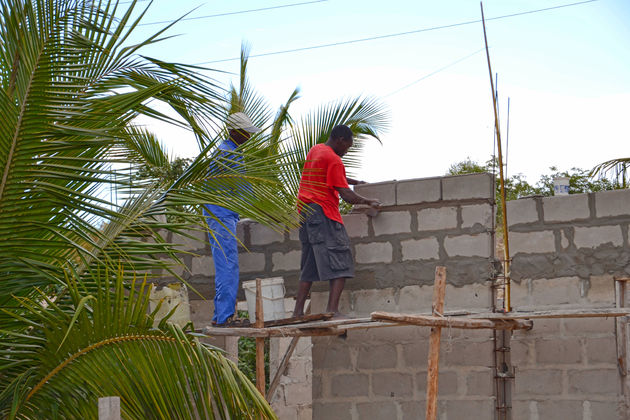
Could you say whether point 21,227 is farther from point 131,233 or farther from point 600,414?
point 600,414

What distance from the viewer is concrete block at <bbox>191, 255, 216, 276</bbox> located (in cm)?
779

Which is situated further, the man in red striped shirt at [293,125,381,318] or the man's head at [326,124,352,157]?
the man's head at [326,124,352,157]

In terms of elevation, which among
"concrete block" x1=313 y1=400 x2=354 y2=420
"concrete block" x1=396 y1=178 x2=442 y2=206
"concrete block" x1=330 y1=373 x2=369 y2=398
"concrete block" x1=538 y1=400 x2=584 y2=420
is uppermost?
"concrete block" x1=396 y1=178 x2=442 y2=206

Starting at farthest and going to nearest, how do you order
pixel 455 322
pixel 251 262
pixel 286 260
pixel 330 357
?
1. pixel 251 262
2. pixel 286 260
3. pixel 330 357
4. pixel 455 322

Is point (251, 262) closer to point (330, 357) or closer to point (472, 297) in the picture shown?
point (330, 357)

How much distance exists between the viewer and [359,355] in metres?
6.98

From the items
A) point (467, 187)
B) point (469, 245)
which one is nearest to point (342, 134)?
point (467, 187)

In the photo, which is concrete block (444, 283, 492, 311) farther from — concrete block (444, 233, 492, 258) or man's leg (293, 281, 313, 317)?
man's leg (293, 281, 313, 317)

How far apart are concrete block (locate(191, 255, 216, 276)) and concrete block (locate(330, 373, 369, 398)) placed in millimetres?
1640

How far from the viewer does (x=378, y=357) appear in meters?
6.87

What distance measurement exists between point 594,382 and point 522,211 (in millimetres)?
1422

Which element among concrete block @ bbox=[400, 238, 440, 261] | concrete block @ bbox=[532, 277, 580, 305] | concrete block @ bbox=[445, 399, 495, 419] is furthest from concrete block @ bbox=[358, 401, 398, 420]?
concrete block @ bbox=[532, 277, 580, 305]

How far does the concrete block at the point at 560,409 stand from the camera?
6.12 metres

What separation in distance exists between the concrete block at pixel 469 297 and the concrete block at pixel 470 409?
0.73 meters
